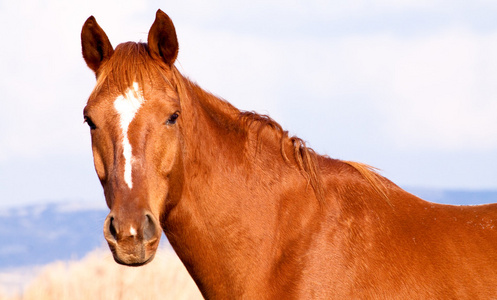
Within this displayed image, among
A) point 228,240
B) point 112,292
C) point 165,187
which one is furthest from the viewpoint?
point 112,292

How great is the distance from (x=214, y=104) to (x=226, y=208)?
0.92 meters

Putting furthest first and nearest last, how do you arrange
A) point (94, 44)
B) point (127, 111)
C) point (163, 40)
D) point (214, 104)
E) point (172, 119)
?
point (214, 104) → point (94, 44) → point (163, 40) → point (172, 119) → point (127, 111)

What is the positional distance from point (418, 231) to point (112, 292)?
445 centimetres

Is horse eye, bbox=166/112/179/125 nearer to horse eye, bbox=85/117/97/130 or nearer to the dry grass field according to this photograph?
horse eye, bbox=85/117/97/130

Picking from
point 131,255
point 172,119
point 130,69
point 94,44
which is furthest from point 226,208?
point 94,44

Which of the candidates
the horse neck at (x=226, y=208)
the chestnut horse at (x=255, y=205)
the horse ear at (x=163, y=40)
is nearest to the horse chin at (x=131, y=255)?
the chestnut horse at (x=255, y=205)

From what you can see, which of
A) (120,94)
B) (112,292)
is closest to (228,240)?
(120,94)

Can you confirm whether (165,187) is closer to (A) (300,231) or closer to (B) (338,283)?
(A) (300,231)

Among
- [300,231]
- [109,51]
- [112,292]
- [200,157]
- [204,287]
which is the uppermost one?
[109,51]

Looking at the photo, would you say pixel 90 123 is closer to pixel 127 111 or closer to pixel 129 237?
pixel 127 111

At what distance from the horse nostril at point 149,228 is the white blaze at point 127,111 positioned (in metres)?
0.25

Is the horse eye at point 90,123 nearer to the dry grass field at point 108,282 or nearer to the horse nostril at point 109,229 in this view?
the horse nostril at point 109,229

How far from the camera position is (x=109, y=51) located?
471 cm

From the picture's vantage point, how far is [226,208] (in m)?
4.75
